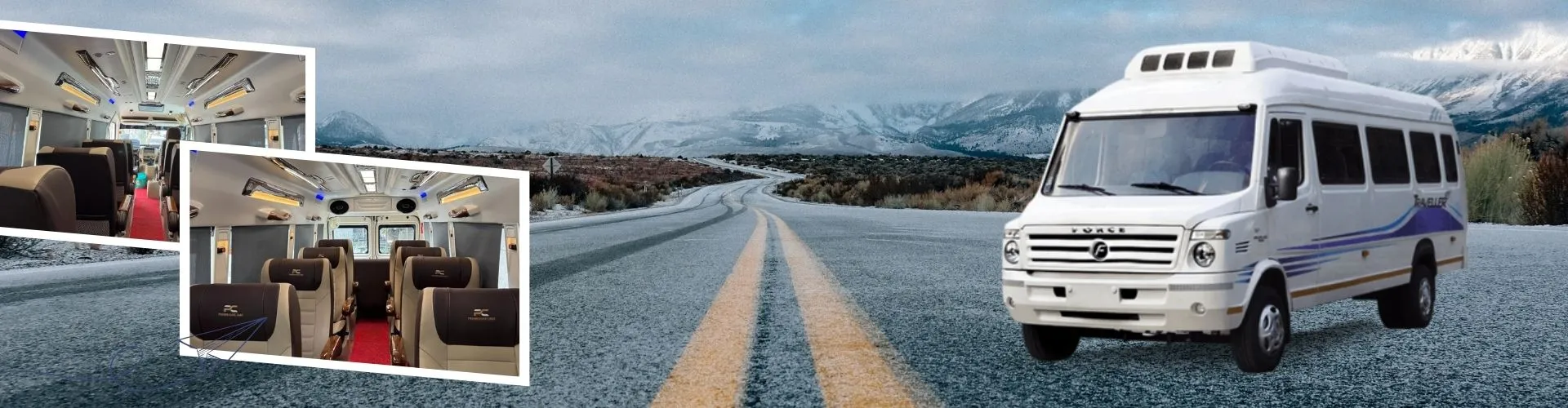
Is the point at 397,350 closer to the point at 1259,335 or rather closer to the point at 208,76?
the point at 208,76

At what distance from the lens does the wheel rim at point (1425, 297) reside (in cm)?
589

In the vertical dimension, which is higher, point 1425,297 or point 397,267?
point 397,267

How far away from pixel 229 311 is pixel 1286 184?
3.62 meters

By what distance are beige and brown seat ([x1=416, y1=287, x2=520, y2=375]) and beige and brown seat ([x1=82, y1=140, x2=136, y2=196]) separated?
955 millimetres

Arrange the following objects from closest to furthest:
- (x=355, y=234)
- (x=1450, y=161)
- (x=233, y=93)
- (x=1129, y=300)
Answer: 1. (x=233, y=93)
2. (x=1129, y=300)
3. (x=355, y=234)
4. (x=1450, y=161)

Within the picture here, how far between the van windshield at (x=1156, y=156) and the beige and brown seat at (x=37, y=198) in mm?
3429

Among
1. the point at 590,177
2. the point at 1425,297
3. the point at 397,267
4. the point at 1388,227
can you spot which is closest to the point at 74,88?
the point at 397,267

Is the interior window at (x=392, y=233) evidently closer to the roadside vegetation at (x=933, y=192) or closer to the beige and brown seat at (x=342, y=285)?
the beige and brown seat at (x=342, y=285)

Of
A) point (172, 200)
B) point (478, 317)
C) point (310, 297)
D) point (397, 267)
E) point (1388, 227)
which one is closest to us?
point (172, 200)

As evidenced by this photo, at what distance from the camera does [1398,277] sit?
220 inches

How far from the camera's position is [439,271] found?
3969mm

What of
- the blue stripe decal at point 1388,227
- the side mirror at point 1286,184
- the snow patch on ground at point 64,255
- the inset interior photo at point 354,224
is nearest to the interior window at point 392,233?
the inset interior photo at point 354,224

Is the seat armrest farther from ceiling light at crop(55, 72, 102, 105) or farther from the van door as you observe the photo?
the van door

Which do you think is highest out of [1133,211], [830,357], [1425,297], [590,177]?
[590,177]
